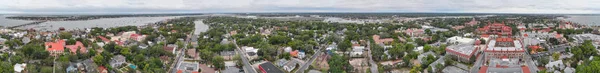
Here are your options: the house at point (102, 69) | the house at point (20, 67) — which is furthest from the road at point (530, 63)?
the house at point (20, 67)

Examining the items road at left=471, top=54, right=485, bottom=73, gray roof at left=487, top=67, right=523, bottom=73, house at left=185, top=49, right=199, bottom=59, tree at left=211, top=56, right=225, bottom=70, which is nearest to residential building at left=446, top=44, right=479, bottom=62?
road at left=471, top=54, right=485, bottom=73

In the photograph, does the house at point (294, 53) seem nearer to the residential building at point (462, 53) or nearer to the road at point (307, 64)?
the road at point (307, 64)

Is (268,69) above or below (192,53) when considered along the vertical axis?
below

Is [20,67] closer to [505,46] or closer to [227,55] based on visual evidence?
[227,55]

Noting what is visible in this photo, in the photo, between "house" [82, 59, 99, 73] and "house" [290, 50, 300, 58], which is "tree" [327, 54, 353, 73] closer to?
"house" [290, 50, 300, 58]

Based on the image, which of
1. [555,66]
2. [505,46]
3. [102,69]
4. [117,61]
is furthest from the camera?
[505,46]

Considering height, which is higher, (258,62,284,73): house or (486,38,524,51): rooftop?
(486,38,524,51): rooftop

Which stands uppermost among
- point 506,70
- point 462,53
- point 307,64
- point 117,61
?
point 462,53

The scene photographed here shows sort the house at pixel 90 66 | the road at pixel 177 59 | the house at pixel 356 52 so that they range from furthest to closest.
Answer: the house at pixel 356 52
the road at pixel 177 59
the house at pixel 90 66

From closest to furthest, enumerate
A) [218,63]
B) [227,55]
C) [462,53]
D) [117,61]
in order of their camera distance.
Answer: [218,63] < [117,61] < [462,53] < [227,55]

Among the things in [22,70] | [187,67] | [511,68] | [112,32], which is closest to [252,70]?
[187,67]

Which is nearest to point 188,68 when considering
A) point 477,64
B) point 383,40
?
point 477,64
